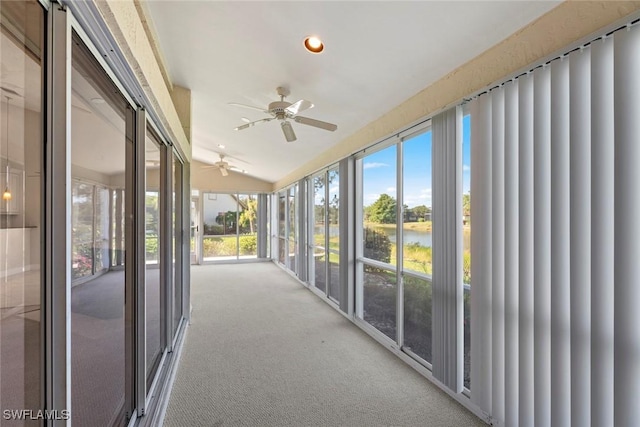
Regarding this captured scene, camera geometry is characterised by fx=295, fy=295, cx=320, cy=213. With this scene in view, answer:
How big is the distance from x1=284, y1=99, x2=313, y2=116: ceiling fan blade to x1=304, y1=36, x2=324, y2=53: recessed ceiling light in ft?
1.32

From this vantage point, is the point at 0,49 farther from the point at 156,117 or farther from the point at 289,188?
the point at 289,188

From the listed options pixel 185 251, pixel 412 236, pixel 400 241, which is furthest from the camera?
pixel 185 251

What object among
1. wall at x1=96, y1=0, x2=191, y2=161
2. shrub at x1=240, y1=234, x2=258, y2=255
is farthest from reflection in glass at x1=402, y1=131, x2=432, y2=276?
shrub at x1=240, y1=234, x2=258, y2=255

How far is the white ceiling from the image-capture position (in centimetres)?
174

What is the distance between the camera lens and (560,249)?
1500 millimetres

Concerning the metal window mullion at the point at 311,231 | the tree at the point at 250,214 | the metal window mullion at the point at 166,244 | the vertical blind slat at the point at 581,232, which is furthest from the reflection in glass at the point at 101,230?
the tree at the point at 250,214

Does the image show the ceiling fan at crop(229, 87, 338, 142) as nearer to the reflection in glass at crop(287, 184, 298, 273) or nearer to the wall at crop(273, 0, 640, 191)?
the wall at crop(273, 0, 640, 191)

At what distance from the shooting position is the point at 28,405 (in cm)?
92

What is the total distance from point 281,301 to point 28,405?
13.2 ft

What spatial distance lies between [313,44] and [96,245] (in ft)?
6.25

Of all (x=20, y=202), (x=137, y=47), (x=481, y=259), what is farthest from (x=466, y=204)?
(x=20, y=202)

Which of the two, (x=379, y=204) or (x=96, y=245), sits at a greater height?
(x=379, y=204)

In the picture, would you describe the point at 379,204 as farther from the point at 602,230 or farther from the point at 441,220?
the point at 602,230

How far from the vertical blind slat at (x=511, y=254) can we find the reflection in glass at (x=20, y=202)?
85.1 inches
